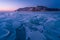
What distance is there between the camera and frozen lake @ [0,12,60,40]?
1.19m

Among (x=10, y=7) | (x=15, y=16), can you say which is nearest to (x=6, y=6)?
(x=10, y=7)

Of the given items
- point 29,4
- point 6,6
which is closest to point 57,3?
point 29,4

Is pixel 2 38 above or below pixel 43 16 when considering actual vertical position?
below

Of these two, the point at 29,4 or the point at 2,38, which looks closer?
the point at 2,38

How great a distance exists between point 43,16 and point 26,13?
213mm

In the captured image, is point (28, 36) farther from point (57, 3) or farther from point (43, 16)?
point (57, 3)

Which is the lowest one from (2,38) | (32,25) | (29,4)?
(2,38)

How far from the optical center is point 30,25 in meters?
1.21

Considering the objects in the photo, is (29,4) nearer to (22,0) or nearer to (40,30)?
(22,0)

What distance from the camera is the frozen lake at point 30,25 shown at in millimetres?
1186

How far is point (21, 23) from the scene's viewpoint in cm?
121

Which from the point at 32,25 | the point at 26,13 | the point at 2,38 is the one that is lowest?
the point at 2,38

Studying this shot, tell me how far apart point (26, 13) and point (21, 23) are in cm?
14

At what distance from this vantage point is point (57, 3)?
4.16 feet
